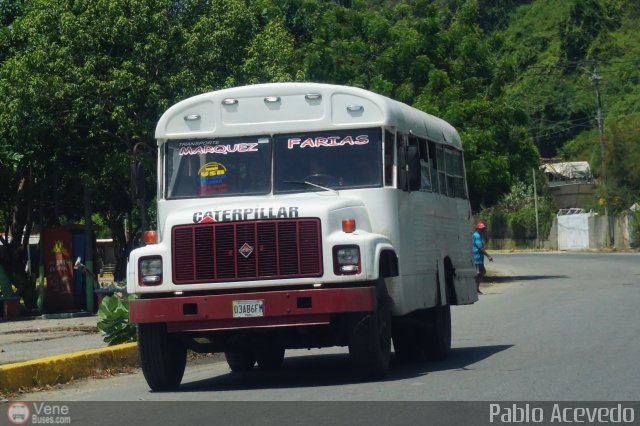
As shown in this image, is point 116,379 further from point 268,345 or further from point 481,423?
point 481,423

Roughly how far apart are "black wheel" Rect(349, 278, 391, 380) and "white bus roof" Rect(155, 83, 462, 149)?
1838 mm

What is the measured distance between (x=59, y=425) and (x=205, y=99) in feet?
13.9

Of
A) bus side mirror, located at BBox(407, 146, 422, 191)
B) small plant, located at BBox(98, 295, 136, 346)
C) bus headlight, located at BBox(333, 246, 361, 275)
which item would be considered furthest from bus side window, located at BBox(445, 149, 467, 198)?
small plant, located at BBox(98, 295, 136, 346)

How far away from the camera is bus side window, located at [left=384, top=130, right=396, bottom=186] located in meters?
12.1

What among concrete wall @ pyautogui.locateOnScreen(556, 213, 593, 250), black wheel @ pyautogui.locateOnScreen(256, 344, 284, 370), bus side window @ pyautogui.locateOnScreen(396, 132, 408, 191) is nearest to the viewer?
bus side window @ pyautogui.locateOnScreen(396, 132, 408, 191)

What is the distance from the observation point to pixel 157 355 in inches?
452

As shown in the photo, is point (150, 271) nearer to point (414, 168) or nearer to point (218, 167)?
point (218, 167)

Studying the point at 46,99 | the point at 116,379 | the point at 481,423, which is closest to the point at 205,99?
the point at 116,379

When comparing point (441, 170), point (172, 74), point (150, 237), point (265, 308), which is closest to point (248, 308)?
point (265, 308)

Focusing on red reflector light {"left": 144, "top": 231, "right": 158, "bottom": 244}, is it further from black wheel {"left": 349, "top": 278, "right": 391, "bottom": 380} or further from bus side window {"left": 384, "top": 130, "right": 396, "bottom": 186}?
bus side window {"left": 384, "top": 130, "right": 396, "bottom": 186}

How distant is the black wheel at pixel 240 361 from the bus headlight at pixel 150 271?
8.79ft

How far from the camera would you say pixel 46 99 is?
79.1 ft

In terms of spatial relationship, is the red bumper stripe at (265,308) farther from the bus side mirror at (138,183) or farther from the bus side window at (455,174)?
the bus side window at (455,174)

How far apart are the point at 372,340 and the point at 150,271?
2.27 meters
